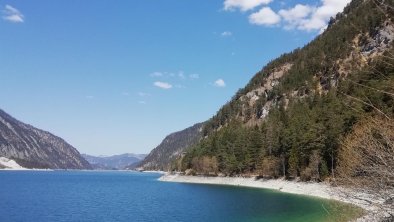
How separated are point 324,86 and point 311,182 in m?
94.4

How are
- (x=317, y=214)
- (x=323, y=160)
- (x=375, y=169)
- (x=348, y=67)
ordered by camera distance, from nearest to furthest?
(x=375, y=169) → (x=317, y=214) → (x=323, y=160) → (x=348, y=67)

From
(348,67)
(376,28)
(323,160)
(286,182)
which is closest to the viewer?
(323,160)

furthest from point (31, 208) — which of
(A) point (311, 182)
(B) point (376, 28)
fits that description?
→ (B) point (376, 28)

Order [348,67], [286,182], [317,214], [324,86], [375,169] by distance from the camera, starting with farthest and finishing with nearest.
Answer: [324,86] < [348,67] < [286,182] < [317,214] < [375,169]

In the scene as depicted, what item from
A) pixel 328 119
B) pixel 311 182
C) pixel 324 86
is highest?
pixel 324 86

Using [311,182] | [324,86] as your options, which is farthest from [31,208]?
[324,86]

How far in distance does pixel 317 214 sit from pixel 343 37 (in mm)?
136074

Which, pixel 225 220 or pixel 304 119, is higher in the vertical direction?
pixel 304 119

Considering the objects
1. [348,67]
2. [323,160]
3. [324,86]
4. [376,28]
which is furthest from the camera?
[324,86]

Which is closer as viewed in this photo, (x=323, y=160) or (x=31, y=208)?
(x=31, y=208)

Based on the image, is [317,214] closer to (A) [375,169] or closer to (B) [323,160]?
→ (B) [323,160]

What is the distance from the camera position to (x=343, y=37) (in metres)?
171

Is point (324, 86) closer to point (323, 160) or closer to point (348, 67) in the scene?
point (348, 67)

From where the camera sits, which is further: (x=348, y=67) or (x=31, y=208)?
(x=348, y=67)
